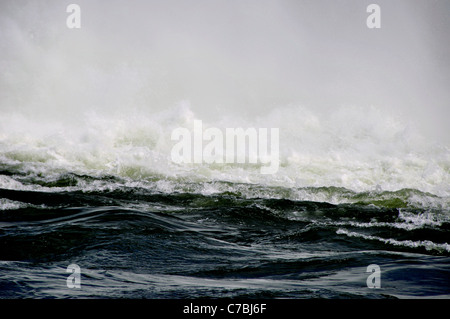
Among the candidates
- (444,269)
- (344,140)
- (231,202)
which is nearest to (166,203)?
(231,202)

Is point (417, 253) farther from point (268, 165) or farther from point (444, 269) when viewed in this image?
point (268, 165)

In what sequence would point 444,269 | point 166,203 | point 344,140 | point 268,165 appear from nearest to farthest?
point 444,269
point 166,203
point 268,165
point 344,140

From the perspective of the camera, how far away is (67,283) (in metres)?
4.22

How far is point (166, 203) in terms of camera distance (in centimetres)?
952
